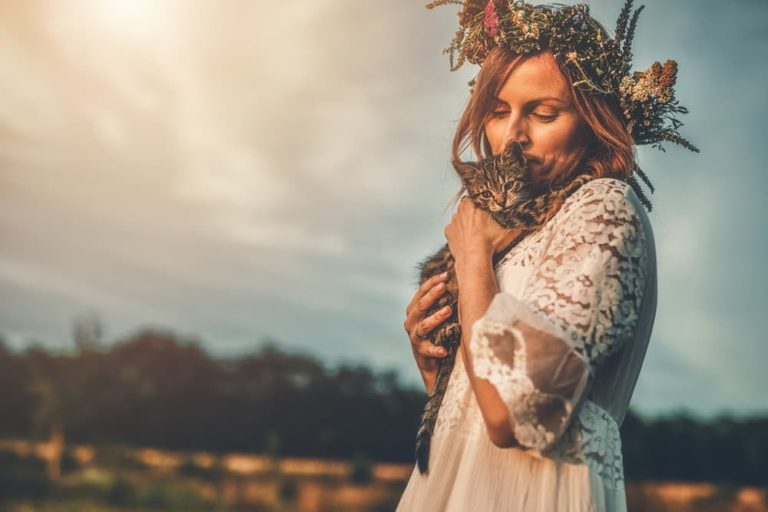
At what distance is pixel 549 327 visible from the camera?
4.52 ft

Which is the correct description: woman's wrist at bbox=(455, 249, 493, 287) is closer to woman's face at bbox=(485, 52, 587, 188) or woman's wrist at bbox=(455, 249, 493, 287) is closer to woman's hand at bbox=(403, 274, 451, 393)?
woman's hand at bbox=(403, 274, 451, 393)

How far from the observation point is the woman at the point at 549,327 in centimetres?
137

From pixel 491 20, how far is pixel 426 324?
111 cm

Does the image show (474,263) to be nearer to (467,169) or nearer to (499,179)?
(499,179)

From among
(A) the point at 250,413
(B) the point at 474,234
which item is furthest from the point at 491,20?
(A) the point at 250,413

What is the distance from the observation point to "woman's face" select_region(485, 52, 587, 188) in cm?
189

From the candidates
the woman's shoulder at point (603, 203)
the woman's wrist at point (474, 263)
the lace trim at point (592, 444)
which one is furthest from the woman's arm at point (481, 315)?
the woman's shoulder at point (603, 203)

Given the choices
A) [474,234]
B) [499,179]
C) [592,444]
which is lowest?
[592,444]

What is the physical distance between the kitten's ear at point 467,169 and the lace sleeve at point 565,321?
1.07 metres

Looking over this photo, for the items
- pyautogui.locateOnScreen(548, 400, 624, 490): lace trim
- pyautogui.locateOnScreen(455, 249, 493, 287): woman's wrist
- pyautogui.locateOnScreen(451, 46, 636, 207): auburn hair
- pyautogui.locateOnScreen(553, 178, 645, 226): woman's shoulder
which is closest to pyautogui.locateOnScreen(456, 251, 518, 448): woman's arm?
pyautogui.locateOnScreen(455, 249, 493, 287): woman's wrist

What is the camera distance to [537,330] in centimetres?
138

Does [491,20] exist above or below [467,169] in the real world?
above

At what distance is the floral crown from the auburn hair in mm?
31

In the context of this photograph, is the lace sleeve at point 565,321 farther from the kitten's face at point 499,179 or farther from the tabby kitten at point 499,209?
the kitten's face at point 499,179
